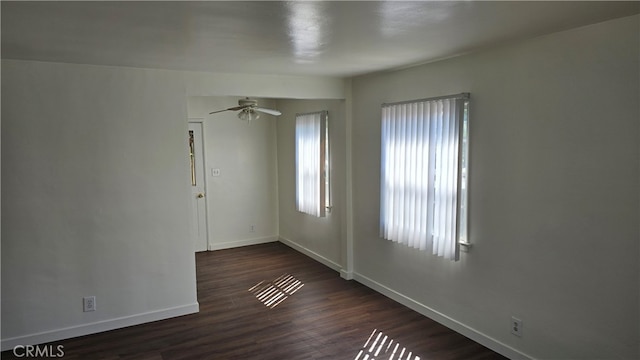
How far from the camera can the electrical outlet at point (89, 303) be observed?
3.80m

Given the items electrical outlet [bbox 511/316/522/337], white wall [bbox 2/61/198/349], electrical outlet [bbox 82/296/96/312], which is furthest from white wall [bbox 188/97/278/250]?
electrical outlet [bbox 511/316/522/337]

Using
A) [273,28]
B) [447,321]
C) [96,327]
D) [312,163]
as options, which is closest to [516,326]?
[447,321]

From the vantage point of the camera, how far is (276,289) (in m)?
4.91

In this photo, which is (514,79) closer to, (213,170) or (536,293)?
(536,293)

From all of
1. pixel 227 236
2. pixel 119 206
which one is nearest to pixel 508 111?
pixel 119 206

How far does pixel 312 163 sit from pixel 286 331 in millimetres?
2361

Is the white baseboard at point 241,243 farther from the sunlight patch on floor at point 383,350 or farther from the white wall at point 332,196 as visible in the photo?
the sunlight patch on floor at point 383,350

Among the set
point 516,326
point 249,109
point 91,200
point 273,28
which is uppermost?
point 273,28

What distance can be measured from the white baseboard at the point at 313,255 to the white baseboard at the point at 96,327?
1850mm

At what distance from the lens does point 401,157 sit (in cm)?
411

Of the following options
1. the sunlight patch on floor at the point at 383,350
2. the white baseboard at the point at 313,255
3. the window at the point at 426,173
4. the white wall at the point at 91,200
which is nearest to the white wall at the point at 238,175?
the white baseboard at the point at 313,255

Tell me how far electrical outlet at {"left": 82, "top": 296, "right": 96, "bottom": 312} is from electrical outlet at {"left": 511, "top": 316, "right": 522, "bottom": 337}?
136 inches

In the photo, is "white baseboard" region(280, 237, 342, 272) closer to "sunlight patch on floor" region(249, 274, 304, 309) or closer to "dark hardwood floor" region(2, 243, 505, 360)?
"dark hardwood floor" region(2, 243, 505, 360)

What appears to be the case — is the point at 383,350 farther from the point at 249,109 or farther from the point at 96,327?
the point at 249,109
